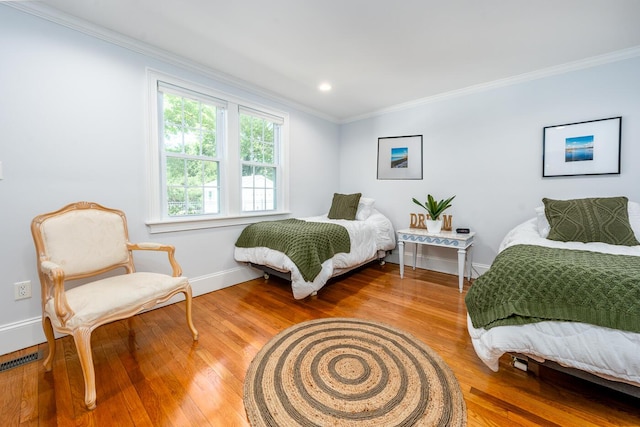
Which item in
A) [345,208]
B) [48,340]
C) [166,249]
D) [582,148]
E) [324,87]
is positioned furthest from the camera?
[345,208]

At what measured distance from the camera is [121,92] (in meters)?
2.19

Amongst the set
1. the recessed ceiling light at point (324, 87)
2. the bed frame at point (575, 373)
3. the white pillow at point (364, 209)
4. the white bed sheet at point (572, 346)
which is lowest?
the bed frame at point (575, 373)

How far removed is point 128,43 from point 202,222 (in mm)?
1681

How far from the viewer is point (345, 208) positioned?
3752mm

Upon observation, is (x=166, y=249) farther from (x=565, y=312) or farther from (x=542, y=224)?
(x=542, y=224)

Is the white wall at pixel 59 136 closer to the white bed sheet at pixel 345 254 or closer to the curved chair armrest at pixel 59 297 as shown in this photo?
the white bed sheet at pixel 345 254

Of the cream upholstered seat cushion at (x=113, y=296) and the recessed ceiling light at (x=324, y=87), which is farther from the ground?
the recessed ceiling light at (x=324, y=87)

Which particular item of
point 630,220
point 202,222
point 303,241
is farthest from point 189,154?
point 630,220

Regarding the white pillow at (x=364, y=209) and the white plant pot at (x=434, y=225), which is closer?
the white plant pot at (x=434, y=225)

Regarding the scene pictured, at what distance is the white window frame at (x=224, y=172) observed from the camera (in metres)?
2.36

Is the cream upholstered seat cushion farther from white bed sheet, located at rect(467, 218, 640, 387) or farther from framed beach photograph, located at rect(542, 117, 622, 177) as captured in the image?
framed beach photograph, located at rect(542, 117, 622, 177)

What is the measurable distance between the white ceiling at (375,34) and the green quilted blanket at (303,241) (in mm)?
1694

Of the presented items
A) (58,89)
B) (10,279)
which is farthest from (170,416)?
(58,89)

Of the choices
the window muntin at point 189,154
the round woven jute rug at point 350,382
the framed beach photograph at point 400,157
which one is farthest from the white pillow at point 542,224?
the window muntin at point 189,154
